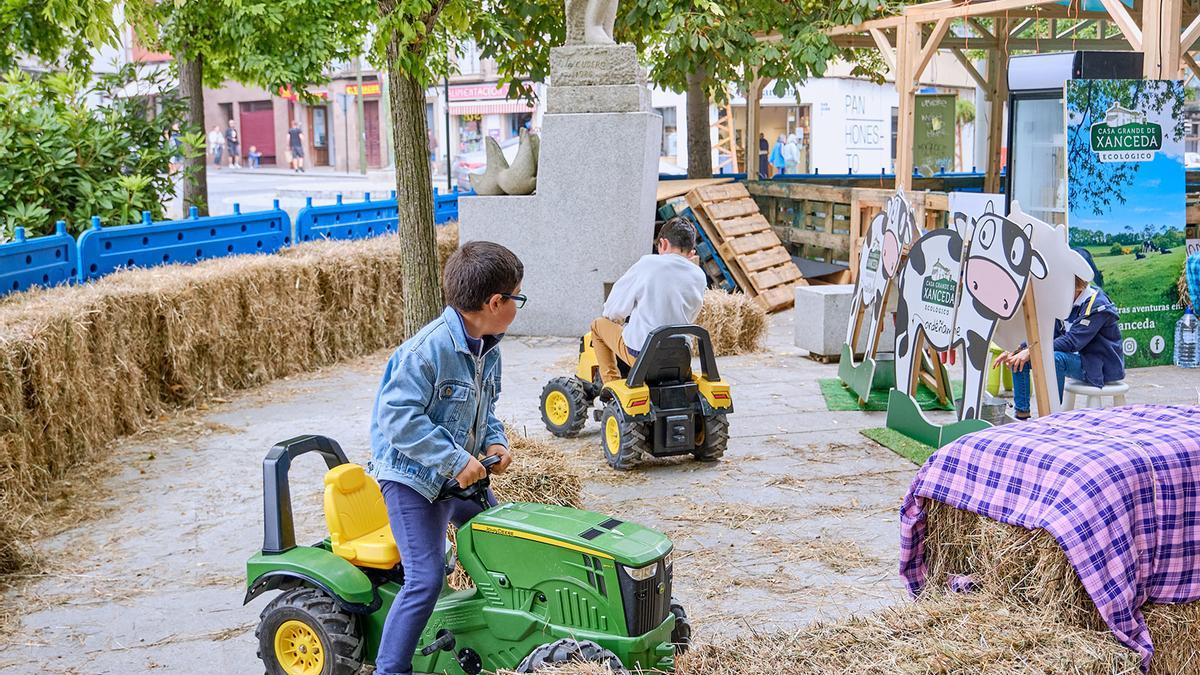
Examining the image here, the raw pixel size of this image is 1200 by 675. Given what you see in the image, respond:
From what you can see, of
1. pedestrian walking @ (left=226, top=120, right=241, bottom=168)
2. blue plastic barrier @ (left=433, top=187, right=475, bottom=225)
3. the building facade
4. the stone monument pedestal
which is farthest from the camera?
pedestrian walking @ (left=226, top=120, right=241, bottom=168)

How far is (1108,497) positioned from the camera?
3469 millimetres

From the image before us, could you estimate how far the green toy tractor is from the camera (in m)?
3.52

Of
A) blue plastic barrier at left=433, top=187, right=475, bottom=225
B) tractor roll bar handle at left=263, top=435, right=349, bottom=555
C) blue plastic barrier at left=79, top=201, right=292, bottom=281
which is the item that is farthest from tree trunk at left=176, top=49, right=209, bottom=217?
tractor roll bar handle at left=263, top=435, right=349, bottom=555

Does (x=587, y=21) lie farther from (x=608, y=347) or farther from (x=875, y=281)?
(x=608, y=347)

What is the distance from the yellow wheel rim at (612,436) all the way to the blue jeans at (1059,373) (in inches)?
101

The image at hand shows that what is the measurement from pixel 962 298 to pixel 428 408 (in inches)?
180

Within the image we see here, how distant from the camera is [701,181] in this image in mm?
15828

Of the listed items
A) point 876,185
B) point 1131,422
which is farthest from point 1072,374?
point 876,185

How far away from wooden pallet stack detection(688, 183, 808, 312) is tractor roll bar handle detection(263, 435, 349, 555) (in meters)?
10.2

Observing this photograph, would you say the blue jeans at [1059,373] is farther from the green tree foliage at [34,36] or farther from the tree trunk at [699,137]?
the tree trunk at [699,137]

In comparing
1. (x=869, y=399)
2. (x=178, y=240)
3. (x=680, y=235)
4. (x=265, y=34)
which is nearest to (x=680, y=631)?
(x=680, y=235)

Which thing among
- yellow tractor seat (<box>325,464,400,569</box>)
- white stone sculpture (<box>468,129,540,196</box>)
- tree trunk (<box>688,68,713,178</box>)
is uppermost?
tree trunk (<box>688,68,713,178</box>)

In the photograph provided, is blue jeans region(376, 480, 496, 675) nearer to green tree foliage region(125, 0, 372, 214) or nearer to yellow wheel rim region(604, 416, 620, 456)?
yellow wheel rim region(604, 416, 620, 456)

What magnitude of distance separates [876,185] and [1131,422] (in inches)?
632
